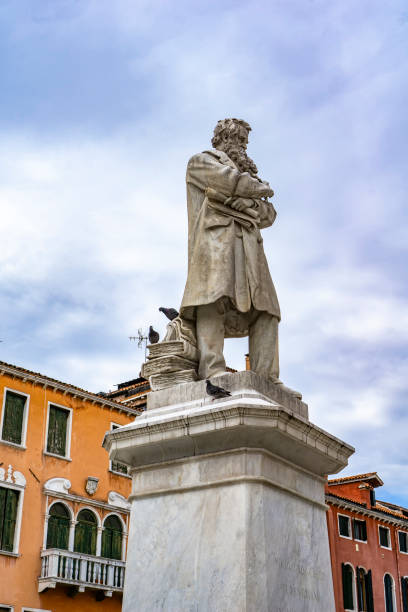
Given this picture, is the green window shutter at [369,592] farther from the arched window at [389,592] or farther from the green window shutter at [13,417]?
the green window shutter at [13,417]

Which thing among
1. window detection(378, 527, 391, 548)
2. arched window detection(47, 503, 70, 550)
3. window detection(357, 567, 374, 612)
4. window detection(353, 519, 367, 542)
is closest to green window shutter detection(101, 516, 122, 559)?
arched window detection(47, 503, 70, 550)

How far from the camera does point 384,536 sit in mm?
46219

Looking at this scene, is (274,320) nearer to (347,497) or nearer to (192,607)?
(192,607)

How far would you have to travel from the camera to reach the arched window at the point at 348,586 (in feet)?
136

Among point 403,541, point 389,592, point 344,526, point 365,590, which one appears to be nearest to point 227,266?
point 344,526

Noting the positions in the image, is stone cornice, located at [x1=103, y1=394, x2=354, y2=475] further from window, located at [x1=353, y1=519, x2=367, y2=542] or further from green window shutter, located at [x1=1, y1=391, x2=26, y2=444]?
window, located at [x1=353, y1=519, x2=367, y2=542]

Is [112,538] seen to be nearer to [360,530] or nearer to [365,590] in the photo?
[360,530]

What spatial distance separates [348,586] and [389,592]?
4.85m

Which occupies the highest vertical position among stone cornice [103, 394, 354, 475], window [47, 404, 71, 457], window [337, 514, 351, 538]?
window [47, 404, 71, 457]

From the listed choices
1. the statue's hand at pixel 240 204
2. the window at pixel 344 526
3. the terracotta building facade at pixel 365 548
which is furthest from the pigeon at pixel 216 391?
the window at pixel 344 526

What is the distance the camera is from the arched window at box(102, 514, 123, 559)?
31750mm

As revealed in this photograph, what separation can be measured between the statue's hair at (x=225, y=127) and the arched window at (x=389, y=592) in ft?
137

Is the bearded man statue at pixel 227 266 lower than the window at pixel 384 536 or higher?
lower

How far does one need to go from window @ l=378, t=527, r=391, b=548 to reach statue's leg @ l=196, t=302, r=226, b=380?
41320 millimetres
